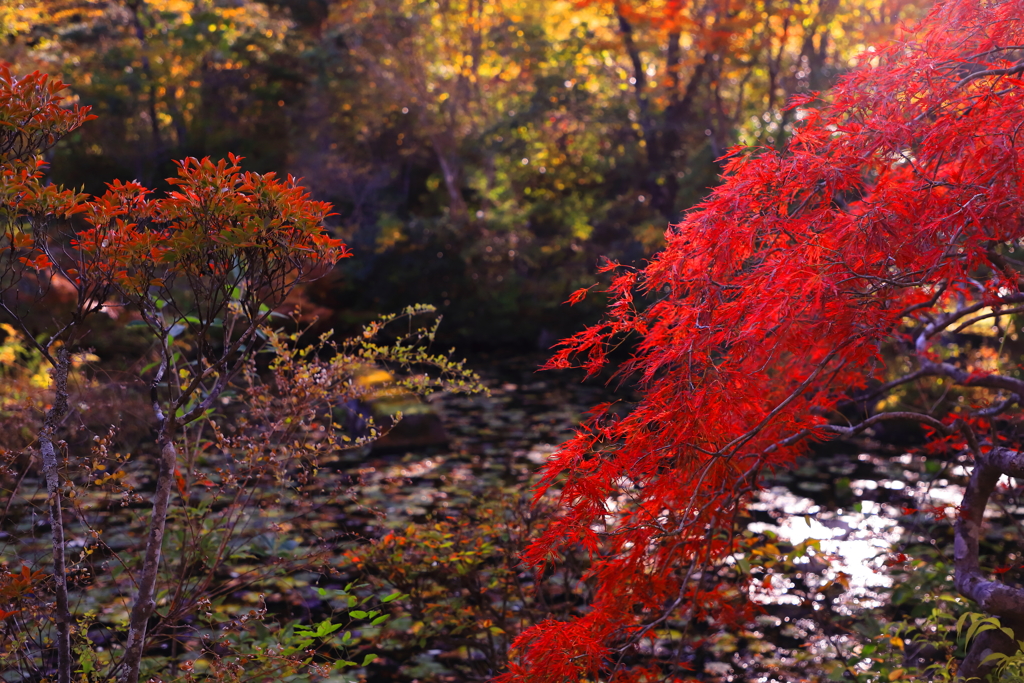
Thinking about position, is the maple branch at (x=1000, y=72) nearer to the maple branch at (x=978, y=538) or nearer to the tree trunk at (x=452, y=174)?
the maple branch at (x=978, y=538)

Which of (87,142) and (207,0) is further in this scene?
(207,0)

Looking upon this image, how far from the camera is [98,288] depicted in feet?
7.43

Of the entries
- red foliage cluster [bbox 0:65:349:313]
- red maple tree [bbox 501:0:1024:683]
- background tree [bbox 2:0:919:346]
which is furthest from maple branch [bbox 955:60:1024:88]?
background tree [bbox 2:0:919:346]

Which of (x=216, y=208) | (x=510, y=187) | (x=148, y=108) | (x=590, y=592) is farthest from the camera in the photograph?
(x=148, y=108)

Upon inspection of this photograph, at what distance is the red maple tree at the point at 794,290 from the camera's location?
7.57 feet

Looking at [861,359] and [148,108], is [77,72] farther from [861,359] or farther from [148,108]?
[861,359]

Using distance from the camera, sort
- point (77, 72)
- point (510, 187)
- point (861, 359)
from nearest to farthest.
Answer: point (861, 359) < point (510, 187) < point (77, 72)

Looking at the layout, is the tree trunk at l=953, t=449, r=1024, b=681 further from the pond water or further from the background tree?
the background tree

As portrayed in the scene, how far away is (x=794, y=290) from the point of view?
2301mm

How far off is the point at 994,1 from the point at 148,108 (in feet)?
54.7

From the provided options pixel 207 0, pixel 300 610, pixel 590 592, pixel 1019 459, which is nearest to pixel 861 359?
pixel 1019 459

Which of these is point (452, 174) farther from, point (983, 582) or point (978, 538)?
point (983, 582)

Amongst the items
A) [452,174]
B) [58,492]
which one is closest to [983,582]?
[58,492]

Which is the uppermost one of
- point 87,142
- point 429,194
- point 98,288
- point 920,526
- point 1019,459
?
point 87,142
